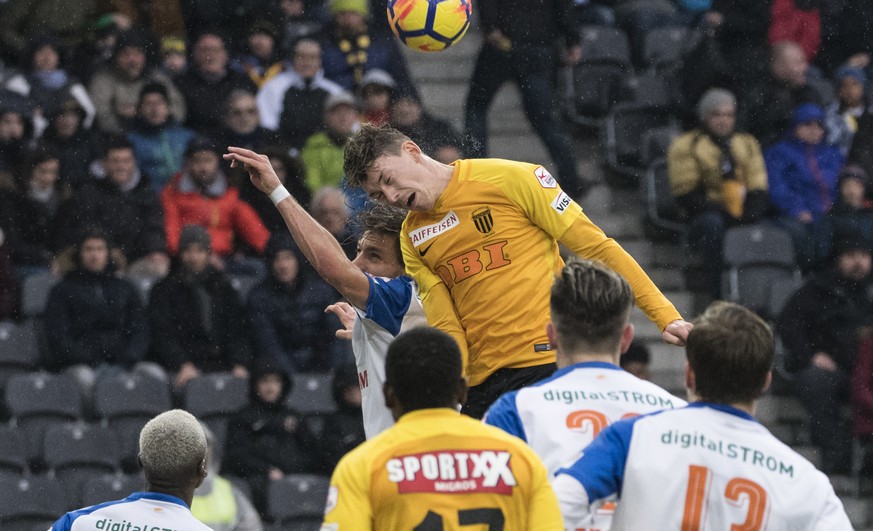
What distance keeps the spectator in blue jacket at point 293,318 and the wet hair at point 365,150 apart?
514 centimetres

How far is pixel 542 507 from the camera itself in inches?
155

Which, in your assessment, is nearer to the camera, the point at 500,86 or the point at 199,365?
the point at 199,365

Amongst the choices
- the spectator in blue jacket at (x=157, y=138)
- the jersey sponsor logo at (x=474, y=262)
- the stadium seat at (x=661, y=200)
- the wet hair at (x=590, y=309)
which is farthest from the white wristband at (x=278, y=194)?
the stadium seat at (x=661, y=200)

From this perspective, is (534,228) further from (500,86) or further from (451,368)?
(500,86)

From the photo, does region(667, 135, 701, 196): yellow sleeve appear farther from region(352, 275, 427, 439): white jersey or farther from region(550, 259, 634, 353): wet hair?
region(550, 259, 634, 353): wet hair

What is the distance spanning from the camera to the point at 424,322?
635 centimetres

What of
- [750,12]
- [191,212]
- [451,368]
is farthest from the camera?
[750,12]

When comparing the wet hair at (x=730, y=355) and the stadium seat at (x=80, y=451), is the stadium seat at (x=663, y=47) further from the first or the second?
the wet hair at (x=730, y=355)

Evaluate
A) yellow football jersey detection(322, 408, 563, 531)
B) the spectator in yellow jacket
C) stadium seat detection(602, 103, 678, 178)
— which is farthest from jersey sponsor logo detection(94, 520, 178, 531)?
stadium seat detection(602, 103, 678, 178)

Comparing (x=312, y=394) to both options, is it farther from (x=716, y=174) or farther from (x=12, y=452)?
(x=716, y=174)

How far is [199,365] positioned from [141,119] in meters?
2.42

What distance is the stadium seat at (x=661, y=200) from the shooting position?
12.5m

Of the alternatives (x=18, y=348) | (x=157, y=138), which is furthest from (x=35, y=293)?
(x=157, y=138)

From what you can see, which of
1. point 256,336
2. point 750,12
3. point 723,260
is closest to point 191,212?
point 256,336
